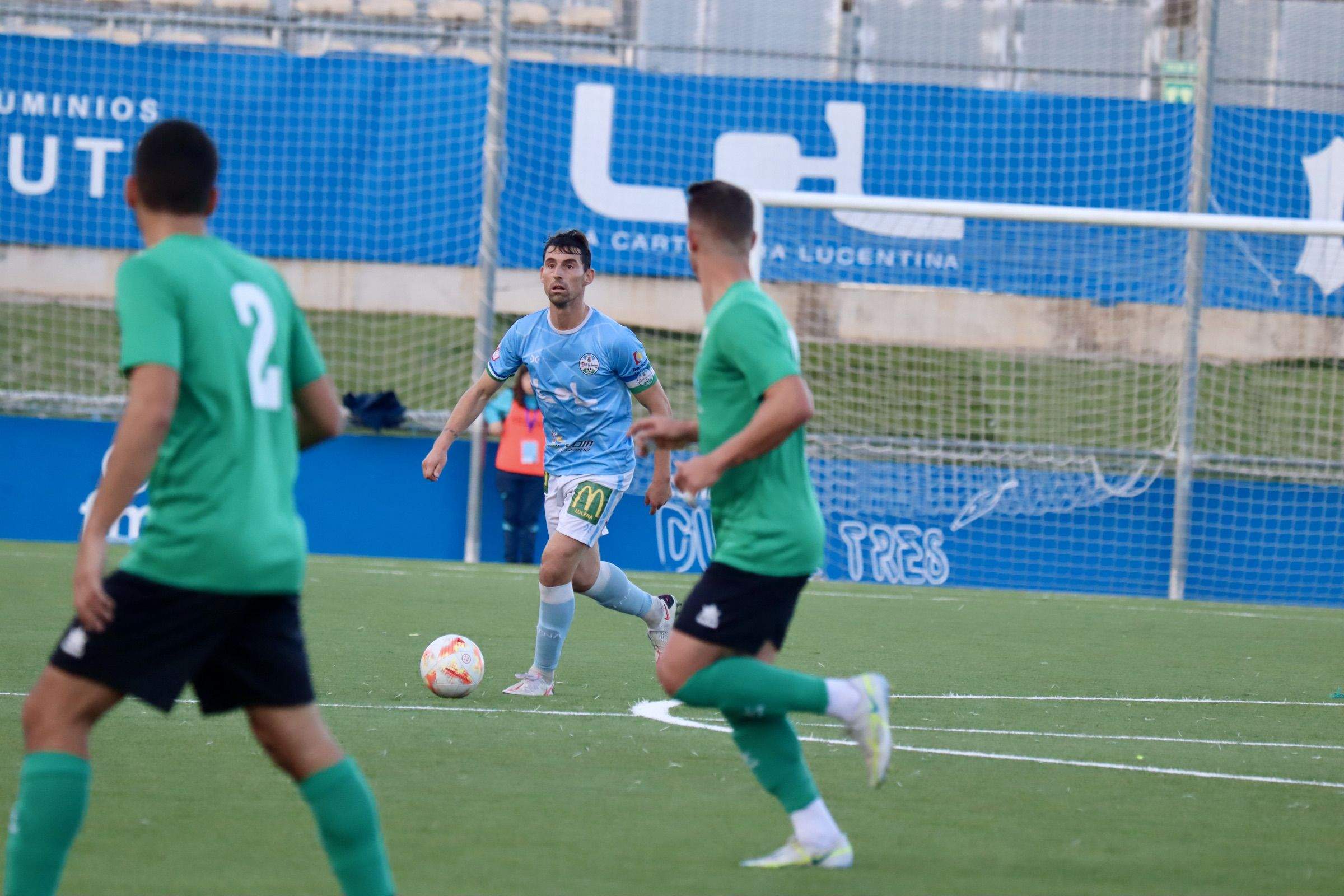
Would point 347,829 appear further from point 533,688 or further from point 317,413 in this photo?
point 533,688

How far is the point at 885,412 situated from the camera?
16.3 metres

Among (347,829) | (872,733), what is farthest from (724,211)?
(347,829)

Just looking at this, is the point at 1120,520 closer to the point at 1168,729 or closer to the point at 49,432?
the point at 1168,729

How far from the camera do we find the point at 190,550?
3.44 m

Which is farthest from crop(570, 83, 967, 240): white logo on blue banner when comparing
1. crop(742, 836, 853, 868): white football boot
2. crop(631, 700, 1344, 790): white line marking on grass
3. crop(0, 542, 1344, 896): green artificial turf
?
crop(742, 836, 853, 868): white football boot

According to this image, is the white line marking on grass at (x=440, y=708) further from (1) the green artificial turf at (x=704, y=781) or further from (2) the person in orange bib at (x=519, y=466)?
(2) the person in orange bib at (x=519, y=466)

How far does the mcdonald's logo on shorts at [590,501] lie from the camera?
25.4 feet

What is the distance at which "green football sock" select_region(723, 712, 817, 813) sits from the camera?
4.48 m

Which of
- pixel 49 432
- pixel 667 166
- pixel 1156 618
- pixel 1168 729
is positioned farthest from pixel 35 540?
pixel 1168 729

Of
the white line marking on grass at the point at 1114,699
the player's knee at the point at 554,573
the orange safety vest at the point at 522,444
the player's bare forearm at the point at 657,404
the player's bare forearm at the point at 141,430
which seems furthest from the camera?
the orange safety vest at the point at 522,444

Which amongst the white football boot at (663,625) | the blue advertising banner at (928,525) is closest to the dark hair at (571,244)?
the white football boot at (663,625)

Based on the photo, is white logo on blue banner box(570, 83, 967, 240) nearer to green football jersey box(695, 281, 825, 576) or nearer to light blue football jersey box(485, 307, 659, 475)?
light blue football jersey box(485, 307, 659, 475)

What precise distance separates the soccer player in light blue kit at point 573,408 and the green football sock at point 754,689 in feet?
10.7

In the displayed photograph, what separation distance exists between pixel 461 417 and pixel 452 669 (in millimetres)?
1261
